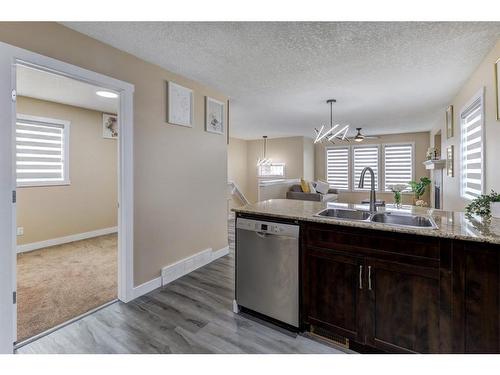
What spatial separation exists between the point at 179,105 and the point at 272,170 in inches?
243

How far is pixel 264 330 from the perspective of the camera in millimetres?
2037

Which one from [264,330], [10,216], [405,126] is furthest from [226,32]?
[405,126]

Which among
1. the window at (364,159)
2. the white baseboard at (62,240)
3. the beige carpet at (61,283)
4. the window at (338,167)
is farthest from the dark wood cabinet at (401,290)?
the window at (338,167)

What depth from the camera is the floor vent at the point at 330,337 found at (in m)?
1.83

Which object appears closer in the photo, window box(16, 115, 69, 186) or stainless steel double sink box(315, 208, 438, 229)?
stainless steel double sink box(315, 208, 438, 229)

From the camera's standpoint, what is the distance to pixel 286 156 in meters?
8.59

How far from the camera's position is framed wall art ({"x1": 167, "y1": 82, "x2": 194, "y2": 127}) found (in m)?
2.92

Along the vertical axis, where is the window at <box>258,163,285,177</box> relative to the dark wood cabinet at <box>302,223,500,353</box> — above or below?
above

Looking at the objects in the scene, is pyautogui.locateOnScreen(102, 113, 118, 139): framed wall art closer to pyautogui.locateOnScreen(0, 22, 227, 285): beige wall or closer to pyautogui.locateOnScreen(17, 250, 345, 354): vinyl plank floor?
pyautogui.locateOnScreen(0, 22, 227, 285): beige wall

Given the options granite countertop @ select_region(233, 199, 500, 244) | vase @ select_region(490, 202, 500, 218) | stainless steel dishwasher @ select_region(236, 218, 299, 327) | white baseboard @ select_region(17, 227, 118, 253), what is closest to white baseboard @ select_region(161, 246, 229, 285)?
stainless steel dishwasher @ select_region(236, 218, 299, 327)

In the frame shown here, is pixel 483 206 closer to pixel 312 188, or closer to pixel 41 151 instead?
pixel 312 188

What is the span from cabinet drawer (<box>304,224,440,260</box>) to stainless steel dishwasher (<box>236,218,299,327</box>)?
0.55 ft

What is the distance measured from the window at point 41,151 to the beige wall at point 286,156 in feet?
19.6

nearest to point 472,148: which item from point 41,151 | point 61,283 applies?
point 61,283
